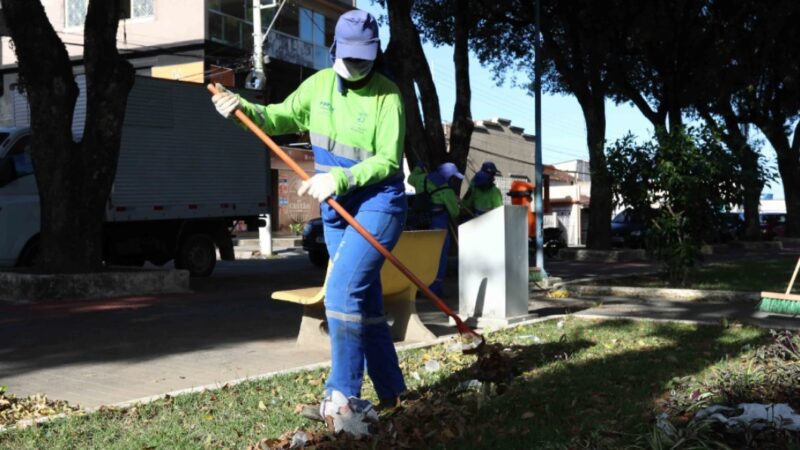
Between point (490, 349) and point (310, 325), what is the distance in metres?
2.39

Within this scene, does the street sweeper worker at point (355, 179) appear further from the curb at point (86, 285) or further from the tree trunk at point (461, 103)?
the tree trunk at point (461, 103)

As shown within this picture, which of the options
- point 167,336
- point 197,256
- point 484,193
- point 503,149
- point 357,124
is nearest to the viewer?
point 357,124

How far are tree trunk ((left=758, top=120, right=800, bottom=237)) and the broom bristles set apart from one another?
27015mm

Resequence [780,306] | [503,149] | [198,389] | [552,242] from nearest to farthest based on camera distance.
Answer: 1. [198,389]
2. [780,306]
3. [552,242]
4. [503,149]

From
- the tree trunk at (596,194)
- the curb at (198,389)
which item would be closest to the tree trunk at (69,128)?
the curb at (198,389)

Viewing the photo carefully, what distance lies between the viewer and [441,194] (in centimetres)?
1096

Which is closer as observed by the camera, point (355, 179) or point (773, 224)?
point (355, 179)

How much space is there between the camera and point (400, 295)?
24.2 ft

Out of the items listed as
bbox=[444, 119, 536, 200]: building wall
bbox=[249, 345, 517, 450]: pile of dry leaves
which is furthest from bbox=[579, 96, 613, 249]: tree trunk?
bbox=[444, 119, 536, 200]: building wall

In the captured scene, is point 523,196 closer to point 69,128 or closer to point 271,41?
point 69,128

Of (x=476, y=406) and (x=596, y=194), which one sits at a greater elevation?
(x=596, y=194)

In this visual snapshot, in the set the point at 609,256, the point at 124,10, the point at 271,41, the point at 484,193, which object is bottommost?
the point at 609,256

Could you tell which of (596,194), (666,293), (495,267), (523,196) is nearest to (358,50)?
(495,267)

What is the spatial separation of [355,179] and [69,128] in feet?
27.3
